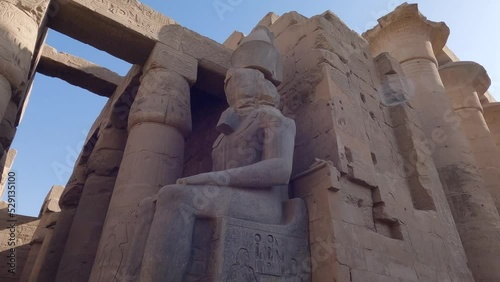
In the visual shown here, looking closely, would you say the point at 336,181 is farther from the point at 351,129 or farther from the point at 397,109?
the point at 397,109

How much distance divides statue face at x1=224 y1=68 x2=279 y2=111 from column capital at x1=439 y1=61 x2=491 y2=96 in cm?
636

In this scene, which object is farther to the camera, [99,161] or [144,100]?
[99,161]

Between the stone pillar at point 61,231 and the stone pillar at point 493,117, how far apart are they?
376 inches

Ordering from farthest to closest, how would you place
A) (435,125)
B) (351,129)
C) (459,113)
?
1. (459,113)
2. (435,125)
3. (351,129)

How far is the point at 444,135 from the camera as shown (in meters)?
6.54

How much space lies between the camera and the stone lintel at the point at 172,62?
4.88m

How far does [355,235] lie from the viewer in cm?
328

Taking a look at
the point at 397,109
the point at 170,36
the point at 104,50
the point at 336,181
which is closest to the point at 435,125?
the point at 397,109

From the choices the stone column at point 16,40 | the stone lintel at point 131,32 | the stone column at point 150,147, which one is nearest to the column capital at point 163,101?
the stone column at point 150,147

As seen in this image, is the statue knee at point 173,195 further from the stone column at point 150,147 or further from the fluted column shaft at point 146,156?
the fluted column shaft at point 146,156

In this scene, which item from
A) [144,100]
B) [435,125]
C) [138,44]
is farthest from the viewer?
[435,125]

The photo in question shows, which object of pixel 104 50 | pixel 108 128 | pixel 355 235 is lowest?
pixel 355 235

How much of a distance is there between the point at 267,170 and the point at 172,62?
2530 millimetres

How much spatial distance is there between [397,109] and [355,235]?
267 centimetres
